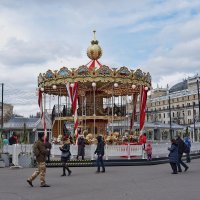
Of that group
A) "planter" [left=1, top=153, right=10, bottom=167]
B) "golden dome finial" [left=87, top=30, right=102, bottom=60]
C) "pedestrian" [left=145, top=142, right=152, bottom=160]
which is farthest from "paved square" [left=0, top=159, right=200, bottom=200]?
"golden dome finial" [left=87, top=30, right=102, bottom=60]

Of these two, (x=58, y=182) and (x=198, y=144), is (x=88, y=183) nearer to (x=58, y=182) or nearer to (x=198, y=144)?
(x=58, y=182)

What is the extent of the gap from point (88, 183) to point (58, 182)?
1106mm

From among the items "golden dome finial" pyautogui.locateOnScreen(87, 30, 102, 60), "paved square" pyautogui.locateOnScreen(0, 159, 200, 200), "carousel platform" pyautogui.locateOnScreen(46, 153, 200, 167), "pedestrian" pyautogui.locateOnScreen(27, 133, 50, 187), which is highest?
"golden dome finial" pyautogui.locateOnScreen(87, 30, 102, 60)

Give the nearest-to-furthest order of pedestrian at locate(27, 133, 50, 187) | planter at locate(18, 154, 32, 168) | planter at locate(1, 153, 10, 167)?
pedestrian at locate(27, 133, 50, 187) → planter at locate(18, 154, 32, 168) → planter at locate(1, 153, 10, 167)

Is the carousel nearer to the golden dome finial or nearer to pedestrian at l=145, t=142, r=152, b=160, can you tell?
the golden dome finial

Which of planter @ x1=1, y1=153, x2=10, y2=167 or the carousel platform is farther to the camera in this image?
planter @ x1=1, y1=153, x2=10, y2=167

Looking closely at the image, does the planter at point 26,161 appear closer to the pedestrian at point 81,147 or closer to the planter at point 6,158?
the planter at point 6,158

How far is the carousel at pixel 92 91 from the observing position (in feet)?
75.0

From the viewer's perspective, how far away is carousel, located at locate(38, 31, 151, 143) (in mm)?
22859

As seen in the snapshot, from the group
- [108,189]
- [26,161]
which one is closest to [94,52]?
[26,161]

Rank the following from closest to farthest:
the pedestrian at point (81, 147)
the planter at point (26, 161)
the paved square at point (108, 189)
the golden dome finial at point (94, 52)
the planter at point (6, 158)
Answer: the paved square at point (108, 189)
the planter at point (26, 161)
the pedestrian at point (81, 147)
the planter at point (6, 158)
the golden dome finial at point (94, 52)

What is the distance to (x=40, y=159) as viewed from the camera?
1195 cm

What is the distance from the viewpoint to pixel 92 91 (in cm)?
2716

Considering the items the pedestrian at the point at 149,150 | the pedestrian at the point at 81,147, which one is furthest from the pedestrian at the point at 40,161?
the pedestrian at the point at 149,150
